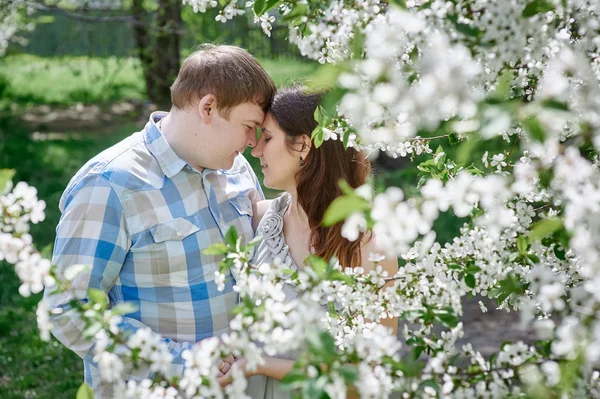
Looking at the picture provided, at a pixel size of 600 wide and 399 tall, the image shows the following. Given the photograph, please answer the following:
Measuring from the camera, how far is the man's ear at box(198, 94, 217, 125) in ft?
8.93

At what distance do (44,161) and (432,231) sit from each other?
27.9 ft

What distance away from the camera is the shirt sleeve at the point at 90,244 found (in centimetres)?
247

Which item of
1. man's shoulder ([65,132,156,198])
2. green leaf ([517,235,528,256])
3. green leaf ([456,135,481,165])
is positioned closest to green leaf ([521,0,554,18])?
green leaf ([456,135,481,165])

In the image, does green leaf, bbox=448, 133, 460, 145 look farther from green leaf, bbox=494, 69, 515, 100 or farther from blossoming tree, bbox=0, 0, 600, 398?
green leaf, bbox=494, 69, 515, 100

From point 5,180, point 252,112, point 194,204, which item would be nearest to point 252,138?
point 252,112

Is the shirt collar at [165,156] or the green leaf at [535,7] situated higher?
the green leaf at [535,7]

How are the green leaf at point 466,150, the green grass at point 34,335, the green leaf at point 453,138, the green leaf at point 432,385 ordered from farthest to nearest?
the green grass at point 34,335 → the green leaf at point 453,138 → the green leaf at point 432,385 → the green leaf at point 466,150

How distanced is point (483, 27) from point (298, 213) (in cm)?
166

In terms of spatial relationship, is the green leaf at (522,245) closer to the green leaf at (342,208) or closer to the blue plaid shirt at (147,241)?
the green leaf at (342,208)

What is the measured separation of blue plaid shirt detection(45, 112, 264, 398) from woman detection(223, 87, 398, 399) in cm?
22

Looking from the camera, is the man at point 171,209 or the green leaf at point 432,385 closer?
the green leaf at point 432,385

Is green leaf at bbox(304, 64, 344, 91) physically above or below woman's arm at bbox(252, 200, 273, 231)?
above

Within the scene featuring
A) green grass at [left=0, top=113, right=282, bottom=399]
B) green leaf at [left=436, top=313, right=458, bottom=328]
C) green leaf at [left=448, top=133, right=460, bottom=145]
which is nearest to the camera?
green leaf at [left=436, top=313, right=458, bottom=328]

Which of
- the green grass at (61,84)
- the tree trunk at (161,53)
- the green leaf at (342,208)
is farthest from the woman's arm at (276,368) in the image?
the green grass at (61,84)
